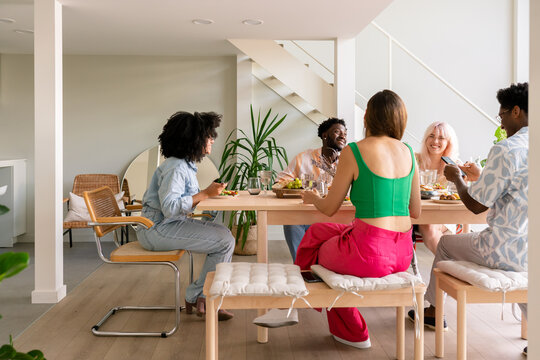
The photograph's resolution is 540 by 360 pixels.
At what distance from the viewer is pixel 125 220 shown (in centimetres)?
289

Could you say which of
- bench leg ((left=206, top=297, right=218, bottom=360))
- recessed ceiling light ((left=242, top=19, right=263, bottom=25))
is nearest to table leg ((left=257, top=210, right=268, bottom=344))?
bench leg ((left=206, top=297, right=218, bottom=360))

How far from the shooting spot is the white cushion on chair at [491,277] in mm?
2174

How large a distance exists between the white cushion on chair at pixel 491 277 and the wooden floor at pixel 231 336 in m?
0.56

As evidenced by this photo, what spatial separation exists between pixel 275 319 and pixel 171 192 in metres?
0.93

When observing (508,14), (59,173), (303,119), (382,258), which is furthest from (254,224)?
(508,14)

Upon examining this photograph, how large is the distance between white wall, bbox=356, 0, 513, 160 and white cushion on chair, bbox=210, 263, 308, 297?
488 centimetres

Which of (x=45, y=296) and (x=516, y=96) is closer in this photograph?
(x=516, y=96)

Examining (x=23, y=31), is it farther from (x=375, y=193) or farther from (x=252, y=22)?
(x=375, y=193)

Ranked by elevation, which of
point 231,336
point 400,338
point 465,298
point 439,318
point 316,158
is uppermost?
point 316,158

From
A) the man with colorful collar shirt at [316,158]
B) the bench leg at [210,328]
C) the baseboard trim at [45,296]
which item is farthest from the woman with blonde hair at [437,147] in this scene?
the baseboard trim at [45,296]

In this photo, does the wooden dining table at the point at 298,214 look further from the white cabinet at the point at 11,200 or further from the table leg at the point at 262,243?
the white cabinet at the point at 11,200

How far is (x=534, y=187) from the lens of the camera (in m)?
1.24

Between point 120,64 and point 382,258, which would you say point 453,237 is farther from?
point 120,64

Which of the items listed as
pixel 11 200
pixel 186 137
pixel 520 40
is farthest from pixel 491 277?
pixel 520 40
